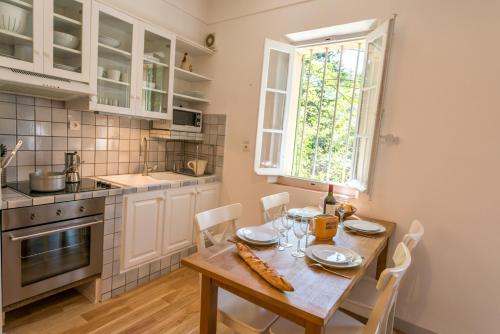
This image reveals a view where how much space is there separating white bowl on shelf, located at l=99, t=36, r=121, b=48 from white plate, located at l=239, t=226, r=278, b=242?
1787mm

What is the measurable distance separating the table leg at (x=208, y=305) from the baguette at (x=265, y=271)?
0.59 feet

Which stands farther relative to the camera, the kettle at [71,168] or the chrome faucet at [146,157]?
the chrome faucet at [146,157]

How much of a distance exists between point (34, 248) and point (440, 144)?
269 centimetres

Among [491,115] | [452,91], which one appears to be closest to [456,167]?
[491,115]

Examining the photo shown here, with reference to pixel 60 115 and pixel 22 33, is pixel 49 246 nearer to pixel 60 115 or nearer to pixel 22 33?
pixel 60 115

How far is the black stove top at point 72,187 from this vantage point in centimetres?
171

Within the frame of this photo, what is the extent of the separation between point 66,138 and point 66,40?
733mm

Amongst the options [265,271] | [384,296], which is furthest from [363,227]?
[265,271]

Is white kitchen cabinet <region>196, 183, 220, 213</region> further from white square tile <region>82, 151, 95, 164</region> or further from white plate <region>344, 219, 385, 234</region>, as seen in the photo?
white plate <region>344, 219, 385, 234</region>

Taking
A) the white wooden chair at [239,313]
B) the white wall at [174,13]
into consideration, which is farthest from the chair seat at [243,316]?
the white wall at [174,13]

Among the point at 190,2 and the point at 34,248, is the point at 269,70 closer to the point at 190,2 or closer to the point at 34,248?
the point at 190,2

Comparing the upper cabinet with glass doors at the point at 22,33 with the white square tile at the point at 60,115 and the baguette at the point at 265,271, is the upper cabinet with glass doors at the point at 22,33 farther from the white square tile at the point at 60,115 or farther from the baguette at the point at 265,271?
the baguette at the point at 265,271

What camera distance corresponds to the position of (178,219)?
2.54m

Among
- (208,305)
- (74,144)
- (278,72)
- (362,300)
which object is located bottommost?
(362,300)
